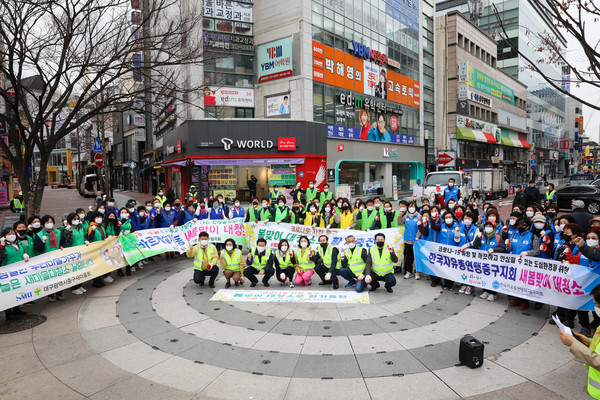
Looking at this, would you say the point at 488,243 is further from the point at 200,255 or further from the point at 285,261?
the point at 200,255

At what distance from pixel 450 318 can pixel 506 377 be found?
83.0 inches

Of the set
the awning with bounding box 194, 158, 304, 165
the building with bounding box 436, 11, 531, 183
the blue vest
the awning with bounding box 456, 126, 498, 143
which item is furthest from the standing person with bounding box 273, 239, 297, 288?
the awning with bounding box 456, 126, 498, 143

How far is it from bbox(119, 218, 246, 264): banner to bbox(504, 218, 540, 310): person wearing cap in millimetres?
7759

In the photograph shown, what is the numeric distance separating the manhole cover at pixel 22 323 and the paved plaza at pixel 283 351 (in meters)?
0.17

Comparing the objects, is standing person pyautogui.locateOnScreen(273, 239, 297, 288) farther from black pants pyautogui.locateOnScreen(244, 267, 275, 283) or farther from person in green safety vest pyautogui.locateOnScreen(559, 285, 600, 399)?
person in green safety vest pyautogui.locateOnScreen(559, 285, 600, 399)

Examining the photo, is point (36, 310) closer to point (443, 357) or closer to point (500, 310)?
point (443, 357)

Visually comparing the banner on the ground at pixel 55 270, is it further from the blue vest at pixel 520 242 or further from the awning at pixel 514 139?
the awning at pixel 514 139

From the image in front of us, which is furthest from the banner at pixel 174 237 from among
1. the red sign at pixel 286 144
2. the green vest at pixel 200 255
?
the red sign at pixel 286 144

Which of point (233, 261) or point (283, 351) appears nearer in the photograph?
point (283, 351)

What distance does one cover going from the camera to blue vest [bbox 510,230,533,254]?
759 centimetres

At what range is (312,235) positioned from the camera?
36.8 feet

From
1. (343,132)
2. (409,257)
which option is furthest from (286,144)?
(409,257)

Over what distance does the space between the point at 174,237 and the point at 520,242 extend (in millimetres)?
8941

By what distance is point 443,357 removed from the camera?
573 cm
